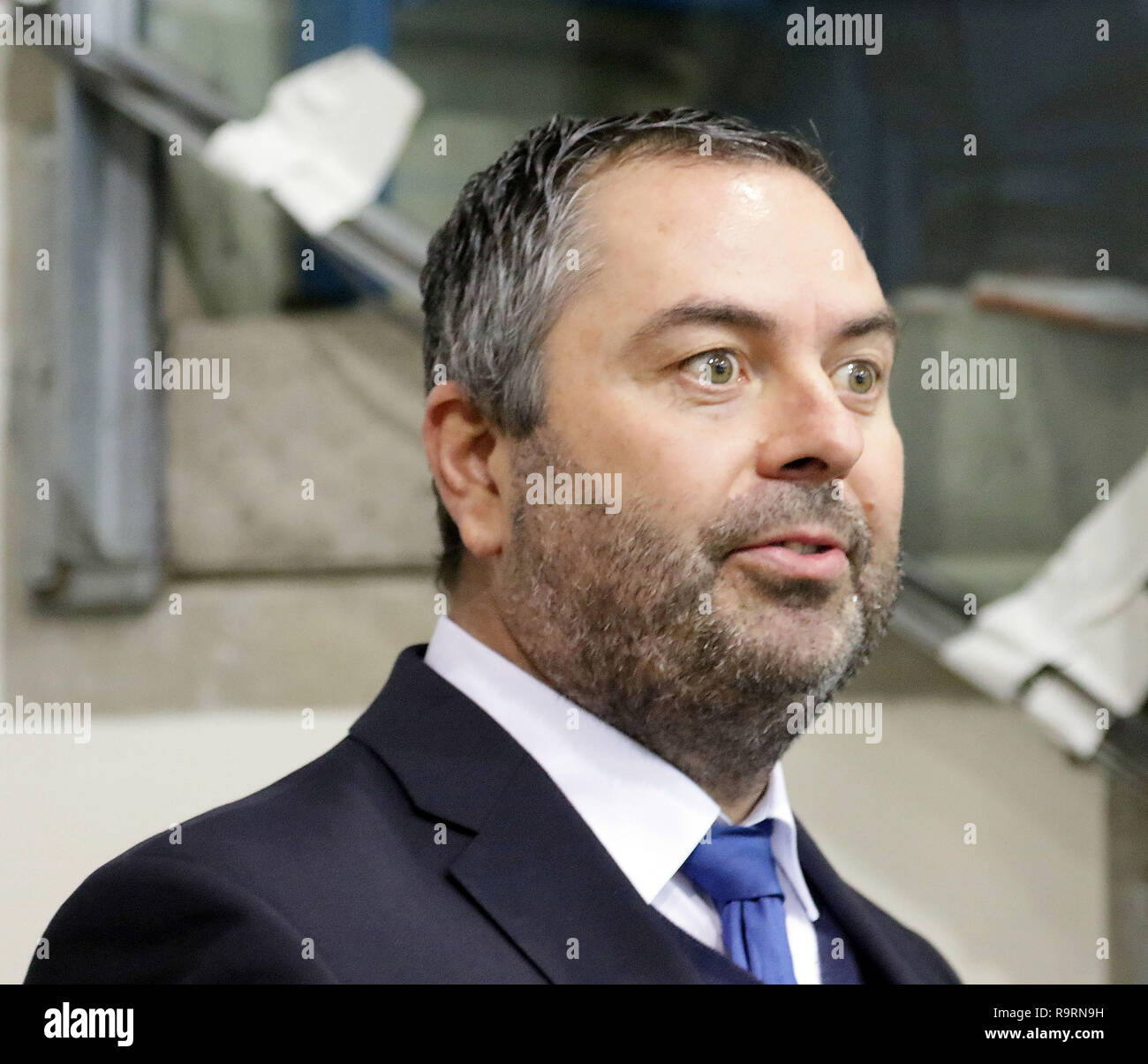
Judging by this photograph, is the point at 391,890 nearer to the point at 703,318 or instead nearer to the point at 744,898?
the point at 744,898

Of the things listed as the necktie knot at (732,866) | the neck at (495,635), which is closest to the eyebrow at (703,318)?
the neck at (495,635)

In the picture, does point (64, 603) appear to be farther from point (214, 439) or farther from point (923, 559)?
point (923, 559)

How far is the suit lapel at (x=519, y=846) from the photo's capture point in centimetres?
80

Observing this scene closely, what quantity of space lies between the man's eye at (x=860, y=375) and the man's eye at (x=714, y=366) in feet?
0.35

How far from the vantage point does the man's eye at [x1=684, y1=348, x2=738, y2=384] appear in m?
0.88

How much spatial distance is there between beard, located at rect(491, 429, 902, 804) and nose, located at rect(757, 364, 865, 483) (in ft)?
0.05

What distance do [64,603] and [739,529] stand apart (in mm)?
983

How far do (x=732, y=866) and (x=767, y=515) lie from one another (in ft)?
0.86

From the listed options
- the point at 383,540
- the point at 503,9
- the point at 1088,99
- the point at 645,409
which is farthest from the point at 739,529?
the point at 1088,99

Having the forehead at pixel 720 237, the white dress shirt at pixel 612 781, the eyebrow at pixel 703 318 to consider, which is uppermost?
the forehead at pixel 720 237

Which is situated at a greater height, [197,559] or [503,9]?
[503,9]

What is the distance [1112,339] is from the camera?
5.82 feet

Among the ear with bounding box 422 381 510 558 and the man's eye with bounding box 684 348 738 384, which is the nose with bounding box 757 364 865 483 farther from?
the ear with bounding box 422 381 510 558

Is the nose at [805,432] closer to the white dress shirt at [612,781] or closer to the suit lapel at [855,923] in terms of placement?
the white dress shirt at [612,781]
